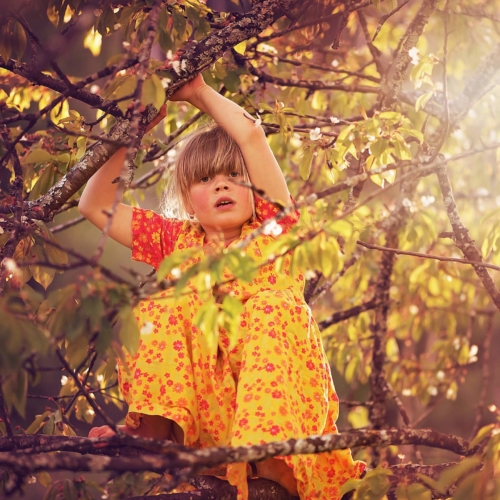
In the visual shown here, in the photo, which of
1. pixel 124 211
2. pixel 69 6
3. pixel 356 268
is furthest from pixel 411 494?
pixel 356 268

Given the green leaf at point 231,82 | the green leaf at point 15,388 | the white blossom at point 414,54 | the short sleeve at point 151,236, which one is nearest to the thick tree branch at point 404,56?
the white blossom at point 414,54

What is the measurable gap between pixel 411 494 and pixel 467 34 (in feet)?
9.80

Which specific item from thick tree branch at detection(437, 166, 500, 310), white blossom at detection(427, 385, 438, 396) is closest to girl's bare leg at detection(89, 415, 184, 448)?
thick tree branch at detection(437, 166, 500, 310)

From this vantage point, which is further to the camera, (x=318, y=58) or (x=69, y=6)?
(x=318, y=58)

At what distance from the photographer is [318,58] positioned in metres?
3.91

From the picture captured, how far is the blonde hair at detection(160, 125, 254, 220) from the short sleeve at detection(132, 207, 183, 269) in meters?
0.11

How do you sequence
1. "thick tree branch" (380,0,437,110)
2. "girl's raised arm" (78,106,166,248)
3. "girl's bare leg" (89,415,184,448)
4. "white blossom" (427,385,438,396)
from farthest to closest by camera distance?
"white blossom" (427,385,438,396) → "thick tree branch" (380,0,437,110) → "girl's raised arm" (78,106,166,248) → "girl's bare leg" (89,415,184,448)

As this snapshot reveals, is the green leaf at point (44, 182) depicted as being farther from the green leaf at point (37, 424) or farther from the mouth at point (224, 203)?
the green leaf at point (37, 424)

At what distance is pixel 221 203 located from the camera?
2.20 metres

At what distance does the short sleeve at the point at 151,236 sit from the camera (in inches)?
91.2

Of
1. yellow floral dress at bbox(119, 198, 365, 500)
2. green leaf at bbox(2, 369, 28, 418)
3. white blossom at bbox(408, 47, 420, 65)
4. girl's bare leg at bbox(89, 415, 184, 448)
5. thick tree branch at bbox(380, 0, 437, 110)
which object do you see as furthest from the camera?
white blossom at bbox(408, 47, 420, 65)

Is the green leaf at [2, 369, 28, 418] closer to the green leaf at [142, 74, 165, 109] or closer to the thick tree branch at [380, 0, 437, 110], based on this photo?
the green leaf at [142, 74, 165, 109]

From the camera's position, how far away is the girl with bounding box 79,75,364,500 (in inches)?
68.4

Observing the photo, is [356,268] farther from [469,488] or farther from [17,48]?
[469,488]
